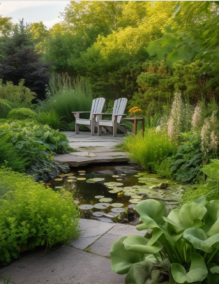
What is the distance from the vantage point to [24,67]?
11570 mm

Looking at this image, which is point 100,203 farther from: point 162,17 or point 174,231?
point 162,17

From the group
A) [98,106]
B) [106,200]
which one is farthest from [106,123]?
[106,200]

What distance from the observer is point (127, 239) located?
1.56 meters

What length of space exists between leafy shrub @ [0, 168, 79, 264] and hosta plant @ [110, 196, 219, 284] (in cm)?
44

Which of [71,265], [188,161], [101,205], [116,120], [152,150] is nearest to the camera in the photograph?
[71,265]

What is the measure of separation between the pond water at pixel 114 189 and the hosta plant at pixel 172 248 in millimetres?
967

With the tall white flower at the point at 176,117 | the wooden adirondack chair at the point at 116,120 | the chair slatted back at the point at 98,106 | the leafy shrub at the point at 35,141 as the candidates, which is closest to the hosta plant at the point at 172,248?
the leafy shrub at the point at 35,141

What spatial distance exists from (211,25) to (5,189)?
5.38 feet

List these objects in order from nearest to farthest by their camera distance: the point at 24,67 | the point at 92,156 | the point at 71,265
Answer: the point at 71,265 → the point at 92,156 → the point at 24,67

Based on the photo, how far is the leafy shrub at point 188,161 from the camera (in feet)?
12.5

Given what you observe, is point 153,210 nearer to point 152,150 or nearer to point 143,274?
point 143,274

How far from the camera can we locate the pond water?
111 inches

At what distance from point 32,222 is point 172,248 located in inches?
32.9

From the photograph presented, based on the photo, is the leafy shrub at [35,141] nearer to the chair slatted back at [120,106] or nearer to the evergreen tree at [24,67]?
the chair slatted back at [120,106]
